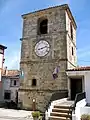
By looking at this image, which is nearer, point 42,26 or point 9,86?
point 42,26

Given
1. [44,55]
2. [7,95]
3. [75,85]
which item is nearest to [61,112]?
[75,85]

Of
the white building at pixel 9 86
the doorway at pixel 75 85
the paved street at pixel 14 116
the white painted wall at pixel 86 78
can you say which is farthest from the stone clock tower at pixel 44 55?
the white building at pixel 9 86

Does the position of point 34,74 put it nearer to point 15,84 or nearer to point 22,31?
point 22,31

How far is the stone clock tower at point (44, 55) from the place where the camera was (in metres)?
17.4

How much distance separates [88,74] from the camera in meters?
14.9

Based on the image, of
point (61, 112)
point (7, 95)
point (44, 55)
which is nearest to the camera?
point (61, 112)

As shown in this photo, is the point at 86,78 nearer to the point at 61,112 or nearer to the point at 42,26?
the point at 61,112

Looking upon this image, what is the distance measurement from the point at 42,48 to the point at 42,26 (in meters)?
3.17

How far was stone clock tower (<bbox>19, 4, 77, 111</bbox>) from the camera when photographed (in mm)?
17428

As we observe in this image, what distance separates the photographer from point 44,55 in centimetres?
1859

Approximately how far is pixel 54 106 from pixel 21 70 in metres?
7.71

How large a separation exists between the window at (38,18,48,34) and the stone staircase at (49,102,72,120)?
10168 millimetres

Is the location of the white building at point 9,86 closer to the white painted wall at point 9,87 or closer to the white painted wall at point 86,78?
the white painted wall at point 9,87

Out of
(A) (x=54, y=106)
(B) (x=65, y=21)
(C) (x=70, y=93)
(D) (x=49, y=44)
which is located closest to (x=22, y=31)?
(D) (x=49, y=44)
